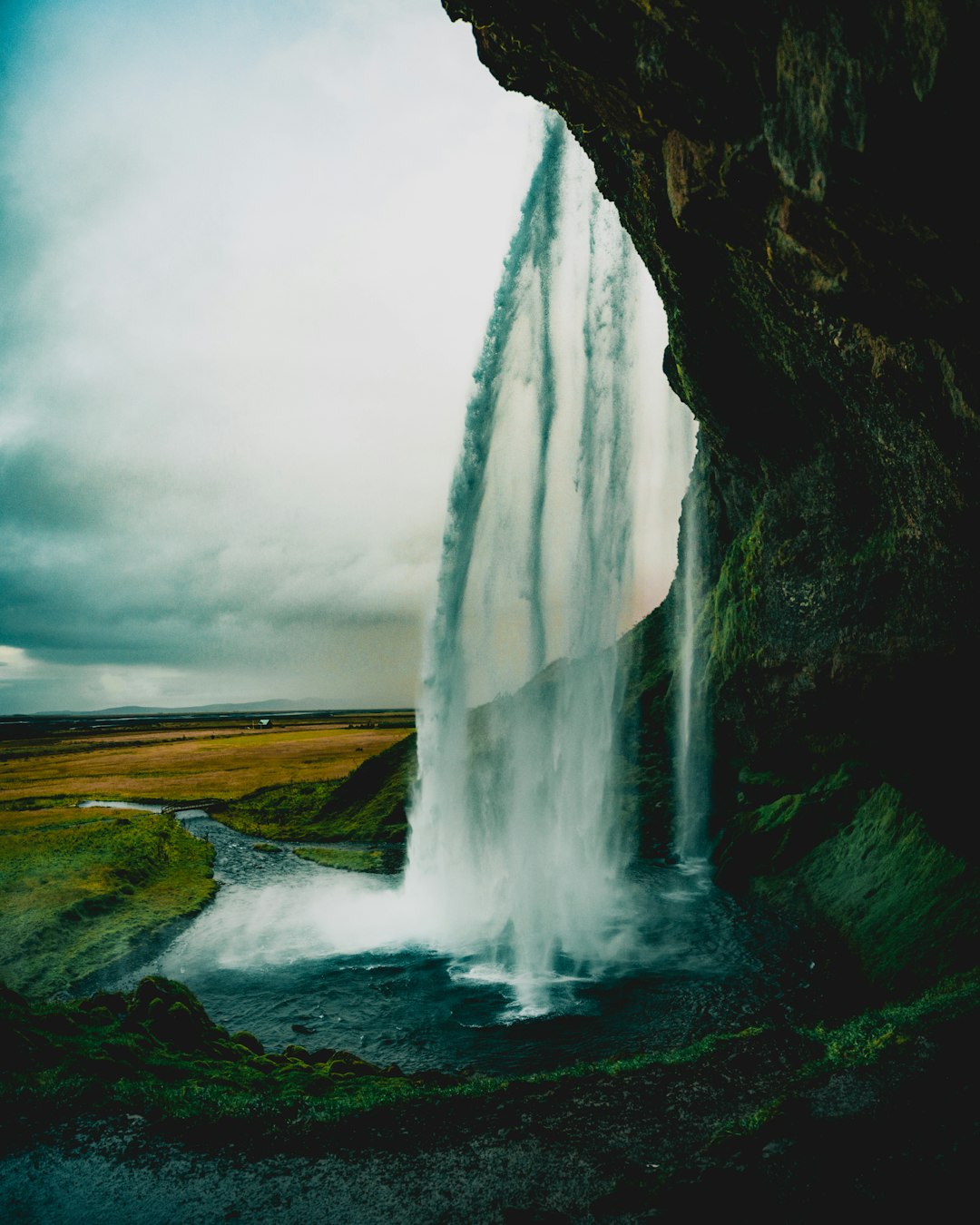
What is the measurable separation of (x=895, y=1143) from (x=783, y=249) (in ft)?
32.8

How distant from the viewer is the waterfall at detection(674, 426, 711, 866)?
28.9m

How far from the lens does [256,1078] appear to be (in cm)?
995

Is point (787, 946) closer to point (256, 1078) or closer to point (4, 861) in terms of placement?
point (256, 1078)

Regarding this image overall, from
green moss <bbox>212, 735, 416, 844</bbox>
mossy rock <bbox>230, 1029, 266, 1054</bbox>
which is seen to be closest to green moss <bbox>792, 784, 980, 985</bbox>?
mossy rock <bbox>230, 1029, 266, 1054</bbox>

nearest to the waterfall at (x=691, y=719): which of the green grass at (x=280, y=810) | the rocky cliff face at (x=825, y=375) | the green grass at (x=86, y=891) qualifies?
the rocky cliff face at (x=825, y=375)

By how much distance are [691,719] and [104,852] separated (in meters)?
25.7

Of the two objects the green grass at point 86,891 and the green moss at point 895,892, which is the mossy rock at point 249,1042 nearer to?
the green grass at point 86,891

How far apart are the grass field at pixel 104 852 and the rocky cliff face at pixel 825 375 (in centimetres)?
1974

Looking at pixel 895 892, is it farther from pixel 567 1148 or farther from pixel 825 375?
pixel 567 1148

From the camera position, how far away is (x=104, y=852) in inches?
1084

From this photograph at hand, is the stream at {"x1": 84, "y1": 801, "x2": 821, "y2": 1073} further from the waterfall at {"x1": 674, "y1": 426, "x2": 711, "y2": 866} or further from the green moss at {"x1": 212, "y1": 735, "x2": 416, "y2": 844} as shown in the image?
the green moss at {"x1": 212, "y1": 735, "x2": 416, "y2": 844}

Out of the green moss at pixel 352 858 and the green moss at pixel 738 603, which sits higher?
the green moss at pixel 738 603

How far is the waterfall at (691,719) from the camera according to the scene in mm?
28859

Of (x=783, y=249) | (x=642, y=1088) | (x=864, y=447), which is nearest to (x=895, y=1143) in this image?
(x=642, y=1088)
